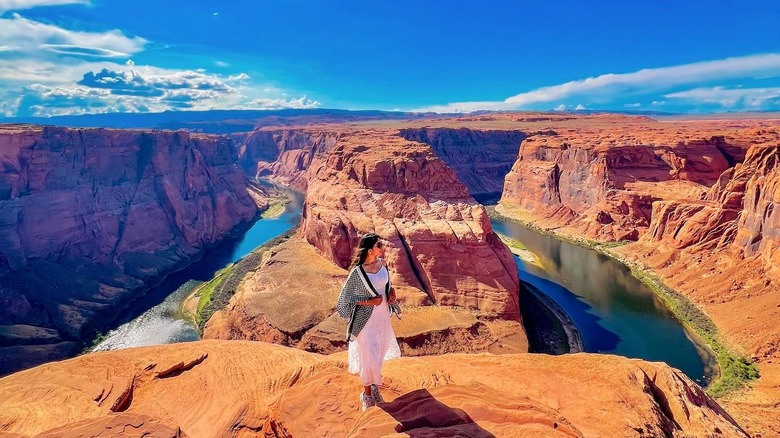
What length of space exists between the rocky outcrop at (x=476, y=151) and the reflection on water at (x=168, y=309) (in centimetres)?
6897

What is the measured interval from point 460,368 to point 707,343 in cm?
3271

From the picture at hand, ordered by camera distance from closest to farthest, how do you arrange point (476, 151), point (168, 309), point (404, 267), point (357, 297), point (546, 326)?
point (357, 297) → point (546, 326) → point (404, 267) → point (168, 309) → point (476, 151)

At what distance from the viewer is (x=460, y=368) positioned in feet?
40.1

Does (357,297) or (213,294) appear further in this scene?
(213,294)

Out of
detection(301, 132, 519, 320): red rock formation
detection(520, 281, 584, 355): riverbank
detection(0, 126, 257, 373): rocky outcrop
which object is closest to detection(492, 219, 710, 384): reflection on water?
detection(520, 281, 584, 355): riverbank

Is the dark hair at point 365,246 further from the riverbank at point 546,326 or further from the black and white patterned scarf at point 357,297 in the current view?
the riverbank at point 546,326

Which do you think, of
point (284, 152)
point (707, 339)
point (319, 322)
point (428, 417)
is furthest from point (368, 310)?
point (284, 152)

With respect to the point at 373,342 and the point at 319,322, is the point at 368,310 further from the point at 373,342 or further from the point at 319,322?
the point at 319,322

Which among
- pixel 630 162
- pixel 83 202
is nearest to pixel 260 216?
pixel 83 202

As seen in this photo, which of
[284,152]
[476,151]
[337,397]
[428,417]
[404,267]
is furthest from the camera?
[284,152]

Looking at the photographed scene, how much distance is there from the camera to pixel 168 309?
46531 millimetres

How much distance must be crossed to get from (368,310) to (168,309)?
45.9m

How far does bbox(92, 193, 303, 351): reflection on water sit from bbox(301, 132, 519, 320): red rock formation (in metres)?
16.3

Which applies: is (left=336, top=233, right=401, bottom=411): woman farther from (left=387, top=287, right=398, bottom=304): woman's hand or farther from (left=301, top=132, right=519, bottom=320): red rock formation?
(left=301, top=132, right=519, bottom=320): red rock formation
